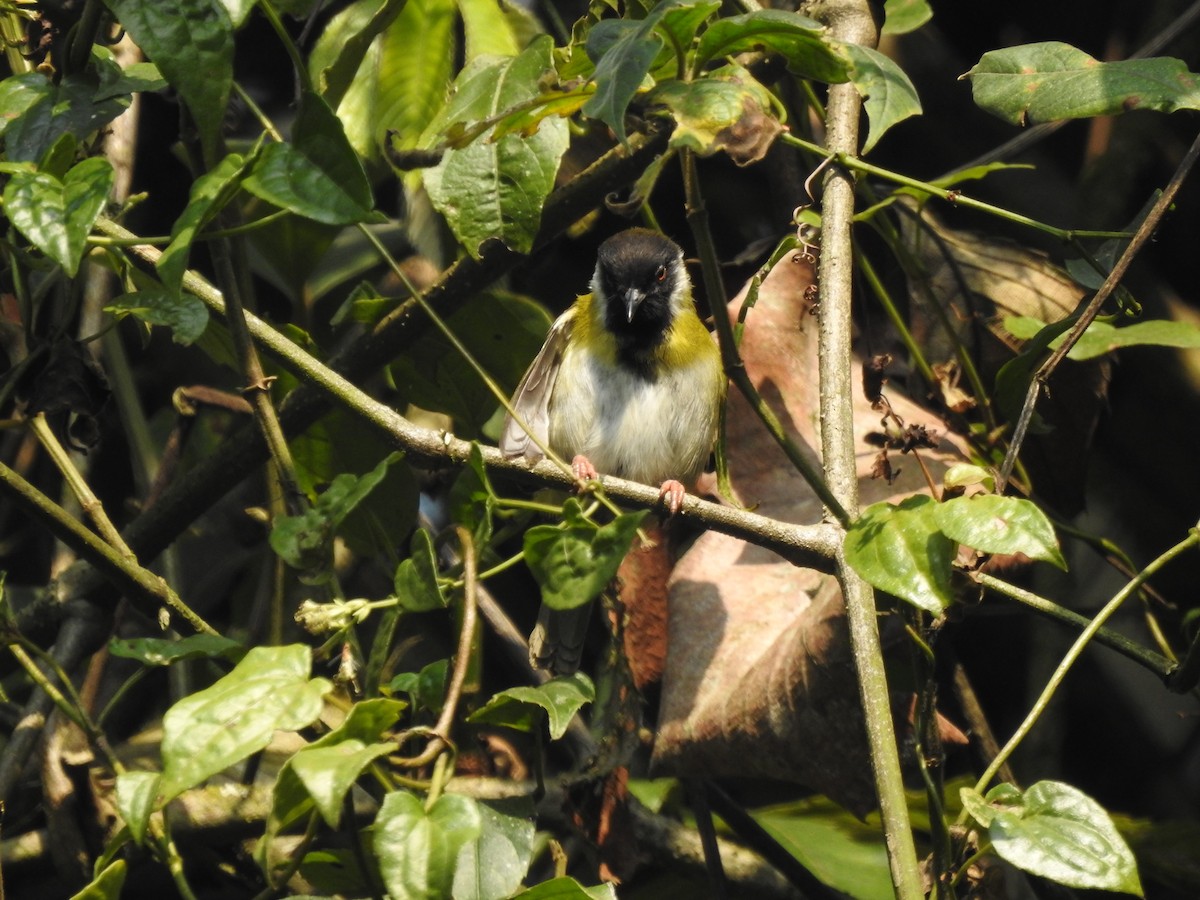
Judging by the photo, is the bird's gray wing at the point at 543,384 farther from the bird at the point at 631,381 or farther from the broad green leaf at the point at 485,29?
the broad green leaf at the point at 485,29

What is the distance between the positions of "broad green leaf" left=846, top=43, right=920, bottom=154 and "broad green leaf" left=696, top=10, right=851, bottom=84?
0.18 metres

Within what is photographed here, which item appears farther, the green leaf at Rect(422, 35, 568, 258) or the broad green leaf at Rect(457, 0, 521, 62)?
the broad green leaf at Rect(457, 0, 521, 62)

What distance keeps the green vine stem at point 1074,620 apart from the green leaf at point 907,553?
0.25m

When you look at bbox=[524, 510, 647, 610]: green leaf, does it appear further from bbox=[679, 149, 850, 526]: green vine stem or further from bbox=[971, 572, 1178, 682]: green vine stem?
bbox=[971, 572, 1178, 682]: green vine stem

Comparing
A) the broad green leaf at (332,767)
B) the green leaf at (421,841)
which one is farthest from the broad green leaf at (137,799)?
the green leaf at (421,841)

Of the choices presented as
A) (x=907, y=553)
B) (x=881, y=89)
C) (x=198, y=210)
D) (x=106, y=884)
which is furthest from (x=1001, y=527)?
(x=106, y=884)

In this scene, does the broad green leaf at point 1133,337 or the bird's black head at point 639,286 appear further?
the bird's black head at point 639,286

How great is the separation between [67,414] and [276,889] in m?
1.13

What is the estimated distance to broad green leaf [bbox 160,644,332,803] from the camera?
1405mm

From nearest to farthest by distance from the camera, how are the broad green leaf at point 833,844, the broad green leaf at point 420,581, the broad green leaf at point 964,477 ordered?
the broad green leaf at point 420,581 < the broad green leaf at point 964,477 < the broad green leaf at point 833,844

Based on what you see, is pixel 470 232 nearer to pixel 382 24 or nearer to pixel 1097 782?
pixel 382 24

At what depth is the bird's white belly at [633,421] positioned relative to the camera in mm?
3500

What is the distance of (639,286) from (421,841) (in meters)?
2.15

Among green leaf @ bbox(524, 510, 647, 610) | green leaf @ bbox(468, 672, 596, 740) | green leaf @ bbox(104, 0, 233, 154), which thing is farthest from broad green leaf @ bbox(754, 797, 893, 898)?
green leaf @ bbox(104, 0, 233, 154)
